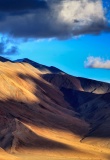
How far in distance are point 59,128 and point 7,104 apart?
2274 cm

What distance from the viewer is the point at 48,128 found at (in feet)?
515

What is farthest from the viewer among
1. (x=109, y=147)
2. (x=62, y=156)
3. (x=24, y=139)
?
(x=109, y=147)

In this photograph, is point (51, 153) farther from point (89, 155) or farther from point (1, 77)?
point (1, 77)

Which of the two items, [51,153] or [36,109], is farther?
[36,109]

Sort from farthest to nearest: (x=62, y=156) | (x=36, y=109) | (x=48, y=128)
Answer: (x=36, y=109) → (x=48, y=128) → (x=62, y=156)

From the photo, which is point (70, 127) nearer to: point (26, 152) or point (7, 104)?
point (7, 104)

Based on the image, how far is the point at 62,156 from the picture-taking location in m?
113

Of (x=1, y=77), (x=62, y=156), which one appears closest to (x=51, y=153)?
(x=62, y=156)

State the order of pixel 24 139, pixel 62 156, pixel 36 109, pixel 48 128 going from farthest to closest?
pixel 36 109, pixel 48 128, pixel 24 139, pixel 62 156

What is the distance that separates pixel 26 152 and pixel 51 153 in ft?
22.0

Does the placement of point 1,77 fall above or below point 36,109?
above

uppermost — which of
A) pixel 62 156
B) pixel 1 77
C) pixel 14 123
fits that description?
pixel 1 77

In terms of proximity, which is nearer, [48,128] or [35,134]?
[35,134]

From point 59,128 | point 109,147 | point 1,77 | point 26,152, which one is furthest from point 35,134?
point 1,77
